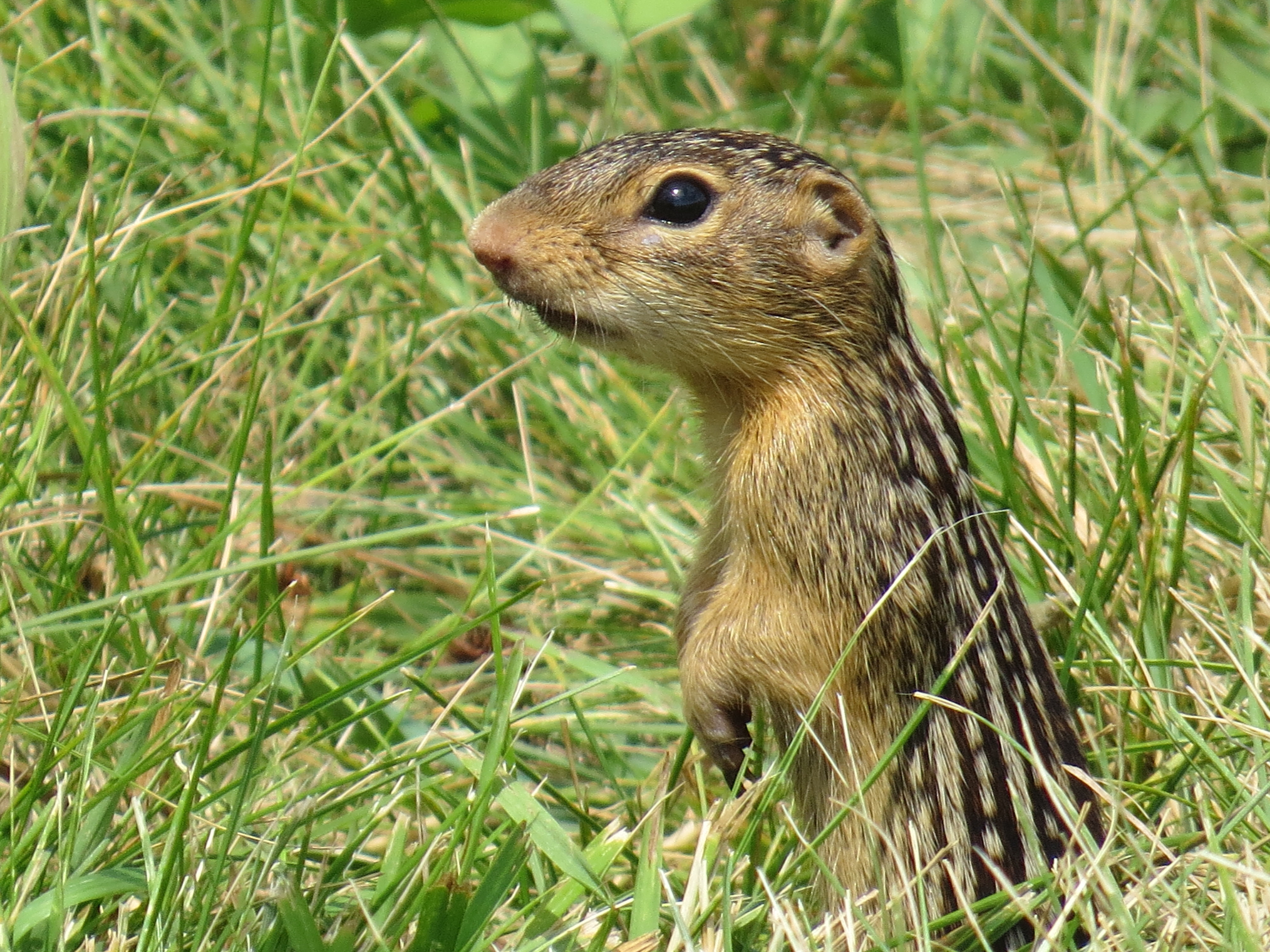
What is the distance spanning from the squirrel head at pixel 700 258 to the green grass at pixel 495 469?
295 mm

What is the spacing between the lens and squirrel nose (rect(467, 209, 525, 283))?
3170 millimetres

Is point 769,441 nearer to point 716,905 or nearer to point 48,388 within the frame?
point 716,905

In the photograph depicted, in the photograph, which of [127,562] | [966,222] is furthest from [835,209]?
[966,222]

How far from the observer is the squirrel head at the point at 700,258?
3184mm

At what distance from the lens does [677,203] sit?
3236 millimetres

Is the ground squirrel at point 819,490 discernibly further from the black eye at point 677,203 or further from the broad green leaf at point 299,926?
the broad green leaf at point 299,926

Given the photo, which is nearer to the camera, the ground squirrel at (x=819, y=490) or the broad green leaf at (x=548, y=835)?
the broad green leaf at (x=548, y=835)

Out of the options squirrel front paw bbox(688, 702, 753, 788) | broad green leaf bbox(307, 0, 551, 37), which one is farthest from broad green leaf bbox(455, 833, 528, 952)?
broad green leaf bbox(307, 0, 551, 37)

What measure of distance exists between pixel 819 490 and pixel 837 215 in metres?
0.60

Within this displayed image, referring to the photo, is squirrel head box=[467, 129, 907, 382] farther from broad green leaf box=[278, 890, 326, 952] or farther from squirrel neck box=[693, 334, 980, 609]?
broad green leaf box=[278, 890, 326, 952]

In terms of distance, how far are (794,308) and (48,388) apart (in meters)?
1.72

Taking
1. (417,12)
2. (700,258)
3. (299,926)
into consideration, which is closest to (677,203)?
(700,258)

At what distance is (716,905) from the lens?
269cm

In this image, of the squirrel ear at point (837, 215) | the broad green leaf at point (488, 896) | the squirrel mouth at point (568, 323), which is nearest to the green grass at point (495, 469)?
the broad green leaf at point (488, 896)
